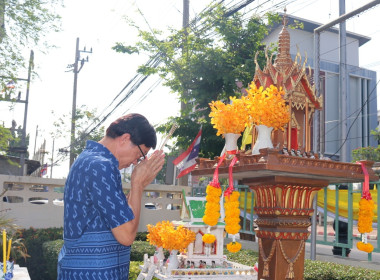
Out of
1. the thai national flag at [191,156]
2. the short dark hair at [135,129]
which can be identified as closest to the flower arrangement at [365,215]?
the short dark hair at [135,129]

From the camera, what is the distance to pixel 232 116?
331 cm

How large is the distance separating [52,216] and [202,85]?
529 centimetres

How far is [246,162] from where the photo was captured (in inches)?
116

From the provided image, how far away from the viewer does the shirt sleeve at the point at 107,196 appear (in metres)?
2.11

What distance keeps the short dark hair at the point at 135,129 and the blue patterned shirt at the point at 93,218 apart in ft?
0.57

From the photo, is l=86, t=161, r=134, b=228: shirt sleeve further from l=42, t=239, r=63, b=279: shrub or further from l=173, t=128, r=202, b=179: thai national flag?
l=173, t=128, r=202, b=179: thai national flag

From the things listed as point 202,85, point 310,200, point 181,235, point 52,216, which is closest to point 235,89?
point 202,85

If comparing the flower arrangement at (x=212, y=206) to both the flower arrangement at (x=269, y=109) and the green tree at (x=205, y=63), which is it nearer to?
the flower arrangement at (x=269, y=109)

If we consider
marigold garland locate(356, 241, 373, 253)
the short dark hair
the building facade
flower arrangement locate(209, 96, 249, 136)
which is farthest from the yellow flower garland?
the building facade

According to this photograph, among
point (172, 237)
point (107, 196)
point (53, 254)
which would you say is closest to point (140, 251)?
point (53, 254)

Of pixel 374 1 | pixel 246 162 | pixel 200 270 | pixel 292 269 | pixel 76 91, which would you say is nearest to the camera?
pixel 246 162

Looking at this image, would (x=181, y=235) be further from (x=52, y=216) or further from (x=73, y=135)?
(x=73, y=135)

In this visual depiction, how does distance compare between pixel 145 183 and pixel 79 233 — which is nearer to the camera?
pixel 79 233

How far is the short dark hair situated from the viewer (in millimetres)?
2342
